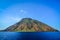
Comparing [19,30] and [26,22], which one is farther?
[26,22]

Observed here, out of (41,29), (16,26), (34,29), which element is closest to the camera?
(16,26)

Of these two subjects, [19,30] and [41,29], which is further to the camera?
[41,29]

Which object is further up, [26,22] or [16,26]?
[26,22]

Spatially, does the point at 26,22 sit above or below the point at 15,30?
above

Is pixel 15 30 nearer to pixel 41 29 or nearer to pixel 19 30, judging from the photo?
pixel 19 30

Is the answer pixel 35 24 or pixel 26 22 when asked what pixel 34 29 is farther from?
pixel 26 22

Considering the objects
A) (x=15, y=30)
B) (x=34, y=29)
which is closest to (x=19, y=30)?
(x=15, y=30)

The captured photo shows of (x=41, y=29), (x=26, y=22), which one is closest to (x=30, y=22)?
(x=26, y=22)

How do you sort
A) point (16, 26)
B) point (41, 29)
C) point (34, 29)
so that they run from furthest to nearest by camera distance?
point (41, 29)
point (34, 29)
point (16, 26)
